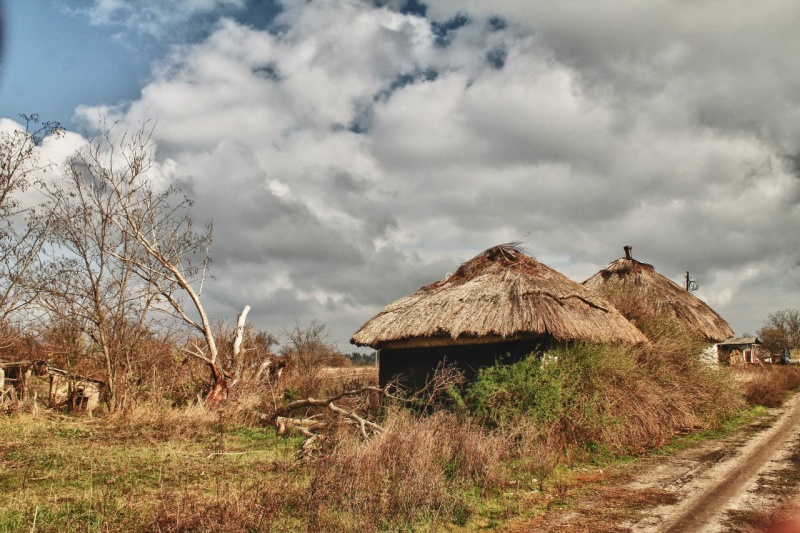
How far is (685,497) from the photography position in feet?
21.0

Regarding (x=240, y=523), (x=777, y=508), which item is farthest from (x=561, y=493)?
(x=240, y=523)

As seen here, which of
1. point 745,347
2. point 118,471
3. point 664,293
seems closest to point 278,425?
point 118,471

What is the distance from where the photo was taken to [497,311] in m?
10.7

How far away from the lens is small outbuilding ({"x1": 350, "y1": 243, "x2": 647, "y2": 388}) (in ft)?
34.2

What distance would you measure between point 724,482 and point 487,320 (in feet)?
15.2

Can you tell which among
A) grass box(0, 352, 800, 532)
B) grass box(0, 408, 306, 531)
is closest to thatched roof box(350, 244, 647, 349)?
grass box(0, 352, 800, 532)

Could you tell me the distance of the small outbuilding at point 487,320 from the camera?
10.4 meters

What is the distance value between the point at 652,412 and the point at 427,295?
5430 millimetres

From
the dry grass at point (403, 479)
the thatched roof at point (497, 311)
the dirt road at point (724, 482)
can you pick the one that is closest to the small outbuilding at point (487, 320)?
the thatched roof at point (497, 311)

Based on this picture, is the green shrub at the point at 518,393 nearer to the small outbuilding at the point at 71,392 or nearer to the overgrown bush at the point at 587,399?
the overgrown bush at the point at 587,399

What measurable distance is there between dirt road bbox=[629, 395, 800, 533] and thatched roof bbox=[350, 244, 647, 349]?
2782 millimetres

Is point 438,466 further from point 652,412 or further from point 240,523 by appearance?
point 652,412

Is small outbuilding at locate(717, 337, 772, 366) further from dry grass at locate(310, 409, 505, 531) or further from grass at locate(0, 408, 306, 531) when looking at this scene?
grass at locate(0, 408, 306, 531)

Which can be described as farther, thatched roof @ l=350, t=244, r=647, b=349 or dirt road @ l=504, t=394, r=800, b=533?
thatched roof @ l=350, t=244, r=647, b=349
